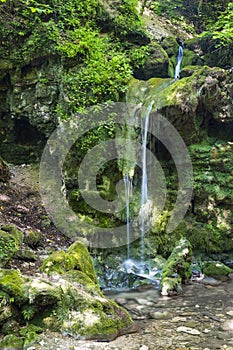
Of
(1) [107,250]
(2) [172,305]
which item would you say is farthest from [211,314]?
(1) [107,250]

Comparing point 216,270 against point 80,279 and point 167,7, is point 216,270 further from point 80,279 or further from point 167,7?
point 167,7

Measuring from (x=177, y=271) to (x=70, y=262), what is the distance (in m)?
2.81

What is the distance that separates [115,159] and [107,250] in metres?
2.47

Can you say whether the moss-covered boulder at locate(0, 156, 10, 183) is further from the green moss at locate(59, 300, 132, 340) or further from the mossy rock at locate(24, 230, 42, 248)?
the green moss at locate(59, 300, 132, 340)

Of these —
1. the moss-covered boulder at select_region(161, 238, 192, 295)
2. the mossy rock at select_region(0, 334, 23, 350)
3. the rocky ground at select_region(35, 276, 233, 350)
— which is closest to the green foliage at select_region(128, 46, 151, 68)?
the moss-covered boulder at select_region(161, 238, 192, 295)

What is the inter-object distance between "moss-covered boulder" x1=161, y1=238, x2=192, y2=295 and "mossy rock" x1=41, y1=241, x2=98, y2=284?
1734 millimetres

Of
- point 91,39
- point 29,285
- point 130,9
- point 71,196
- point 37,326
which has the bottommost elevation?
point 37,326

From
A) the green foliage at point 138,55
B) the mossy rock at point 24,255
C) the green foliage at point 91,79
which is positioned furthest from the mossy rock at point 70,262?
the green foliage at point 138,55

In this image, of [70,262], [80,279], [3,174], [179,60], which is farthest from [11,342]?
[179,60]

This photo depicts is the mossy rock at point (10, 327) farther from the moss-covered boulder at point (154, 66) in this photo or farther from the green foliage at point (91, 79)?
the moss-covered boulder at point (154, 66)

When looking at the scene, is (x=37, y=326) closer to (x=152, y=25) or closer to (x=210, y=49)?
(x=210, y=49)

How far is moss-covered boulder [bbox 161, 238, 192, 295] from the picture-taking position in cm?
646

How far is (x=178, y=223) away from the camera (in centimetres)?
909

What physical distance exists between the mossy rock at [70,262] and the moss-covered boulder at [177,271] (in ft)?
5.69
